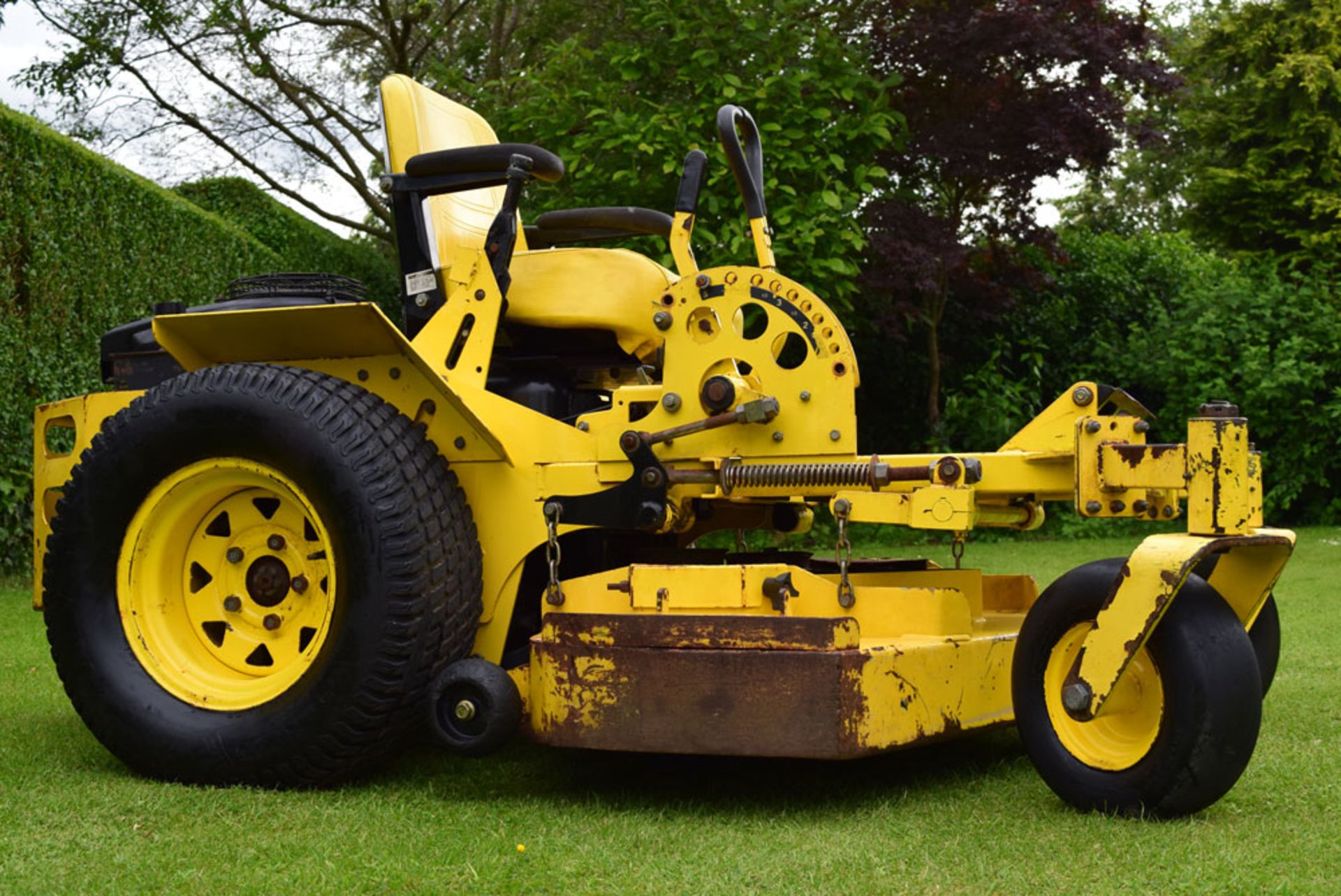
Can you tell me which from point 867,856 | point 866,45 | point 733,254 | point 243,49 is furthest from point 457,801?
point 243,49

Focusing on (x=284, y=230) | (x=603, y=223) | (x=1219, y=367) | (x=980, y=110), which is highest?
(x=980, y=110)

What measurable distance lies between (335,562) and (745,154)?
66.4 inches

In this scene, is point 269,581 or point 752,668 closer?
point 752,668

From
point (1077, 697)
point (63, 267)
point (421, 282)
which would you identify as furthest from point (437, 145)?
point (63, 267)

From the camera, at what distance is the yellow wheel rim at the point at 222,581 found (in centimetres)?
388

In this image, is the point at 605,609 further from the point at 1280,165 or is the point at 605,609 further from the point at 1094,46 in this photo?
the point at 1280,165

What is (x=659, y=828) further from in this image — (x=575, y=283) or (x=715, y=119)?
(x=715, y=119)

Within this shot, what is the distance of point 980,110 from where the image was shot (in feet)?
38.9

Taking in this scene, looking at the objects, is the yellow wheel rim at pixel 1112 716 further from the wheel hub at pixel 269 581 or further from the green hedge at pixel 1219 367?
the green hedge at pixel 1219 367

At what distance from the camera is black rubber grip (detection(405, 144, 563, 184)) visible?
4082 millimetres

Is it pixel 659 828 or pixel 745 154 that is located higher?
pixel 745 154

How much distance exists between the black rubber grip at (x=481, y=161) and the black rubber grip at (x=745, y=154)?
1.56ft

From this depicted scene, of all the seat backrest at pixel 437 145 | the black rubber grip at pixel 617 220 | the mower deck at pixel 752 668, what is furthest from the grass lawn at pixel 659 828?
the black rubber grip at pixel 617 220

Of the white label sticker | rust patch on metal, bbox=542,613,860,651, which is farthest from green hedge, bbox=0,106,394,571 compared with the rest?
rust patch on metal, bbox=542,613,860,651
